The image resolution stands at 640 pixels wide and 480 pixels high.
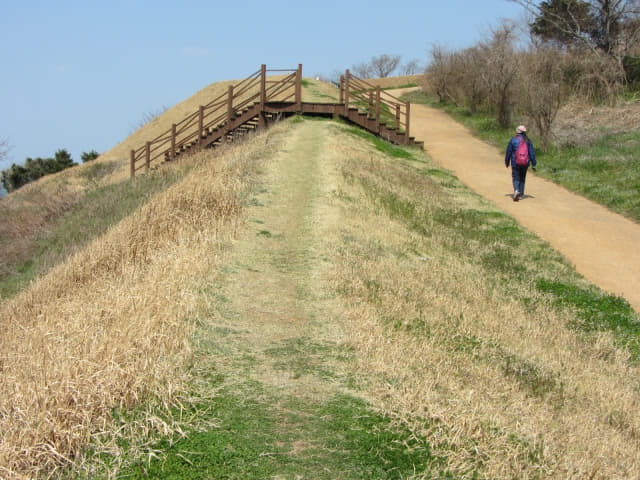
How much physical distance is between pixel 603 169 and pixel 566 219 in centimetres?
458

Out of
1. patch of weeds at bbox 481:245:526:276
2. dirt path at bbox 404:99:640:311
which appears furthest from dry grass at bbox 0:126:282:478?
dirt path at bbox 404:99:640:311

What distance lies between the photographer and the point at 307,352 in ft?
21.1

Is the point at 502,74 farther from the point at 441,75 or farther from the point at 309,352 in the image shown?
the point at 309,352

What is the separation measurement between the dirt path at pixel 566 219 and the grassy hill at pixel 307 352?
2.19 ft

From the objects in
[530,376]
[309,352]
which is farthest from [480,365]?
[309,352]

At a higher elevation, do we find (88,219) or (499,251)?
(499,251)

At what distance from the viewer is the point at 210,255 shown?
8.77 metres

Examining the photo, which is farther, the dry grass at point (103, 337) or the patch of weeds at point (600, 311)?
the patch of weeds at point (600, 311)

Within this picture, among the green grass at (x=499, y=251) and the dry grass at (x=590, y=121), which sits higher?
the dry grass at (x=590, y=121)

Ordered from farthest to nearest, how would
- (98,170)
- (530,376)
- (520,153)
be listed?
(98,170), (520,153), (530,376)

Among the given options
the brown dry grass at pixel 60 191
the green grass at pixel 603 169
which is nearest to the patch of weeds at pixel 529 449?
the green grass at pixel 603 169

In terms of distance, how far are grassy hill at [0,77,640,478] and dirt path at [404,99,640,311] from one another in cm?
67

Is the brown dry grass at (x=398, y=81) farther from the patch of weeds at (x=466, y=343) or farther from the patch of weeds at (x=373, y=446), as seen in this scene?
the patch of weeds at (x=373, y=446)

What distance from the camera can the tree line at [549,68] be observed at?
881 inches
